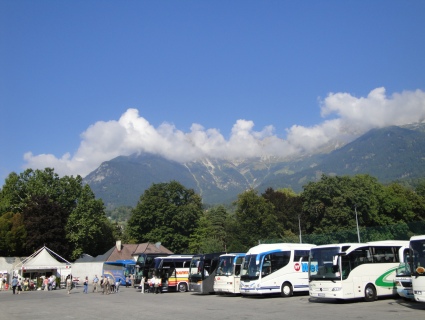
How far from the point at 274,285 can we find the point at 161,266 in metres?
14.6

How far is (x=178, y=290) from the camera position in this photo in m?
36.2

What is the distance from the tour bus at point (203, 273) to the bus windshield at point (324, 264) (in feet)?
31.1

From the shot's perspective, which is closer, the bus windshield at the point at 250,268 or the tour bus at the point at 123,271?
the bus windshield at the point at 250,268

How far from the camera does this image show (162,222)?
248 ft

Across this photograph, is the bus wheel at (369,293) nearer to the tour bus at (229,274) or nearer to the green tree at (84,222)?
the tour bus at (229,274)

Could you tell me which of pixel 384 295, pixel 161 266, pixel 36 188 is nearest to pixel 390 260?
pixel 384 295

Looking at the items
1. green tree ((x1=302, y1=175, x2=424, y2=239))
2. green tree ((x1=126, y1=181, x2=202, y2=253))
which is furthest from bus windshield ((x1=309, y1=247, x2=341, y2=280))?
green tree ((x1=126, y1=181, x2=202, y2=253))

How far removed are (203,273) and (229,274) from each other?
11.3 ft

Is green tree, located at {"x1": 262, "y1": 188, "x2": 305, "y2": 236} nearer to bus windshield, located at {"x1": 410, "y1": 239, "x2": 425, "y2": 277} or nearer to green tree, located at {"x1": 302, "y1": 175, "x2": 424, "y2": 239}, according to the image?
green tree, located at {"x1": 302, "y1": 175, "x2": 424, "y2": 239}

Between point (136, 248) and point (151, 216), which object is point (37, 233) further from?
point (151, 216)

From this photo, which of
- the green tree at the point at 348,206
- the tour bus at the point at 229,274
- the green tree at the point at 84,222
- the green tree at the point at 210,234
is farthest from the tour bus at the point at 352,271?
the green tree at the point at 210,234

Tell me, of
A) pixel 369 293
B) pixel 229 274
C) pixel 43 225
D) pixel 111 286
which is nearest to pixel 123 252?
pixel 43 225

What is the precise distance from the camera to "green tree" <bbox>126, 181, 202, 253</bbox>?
74.6 meters

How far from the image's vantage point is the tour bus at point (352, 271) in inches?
738
